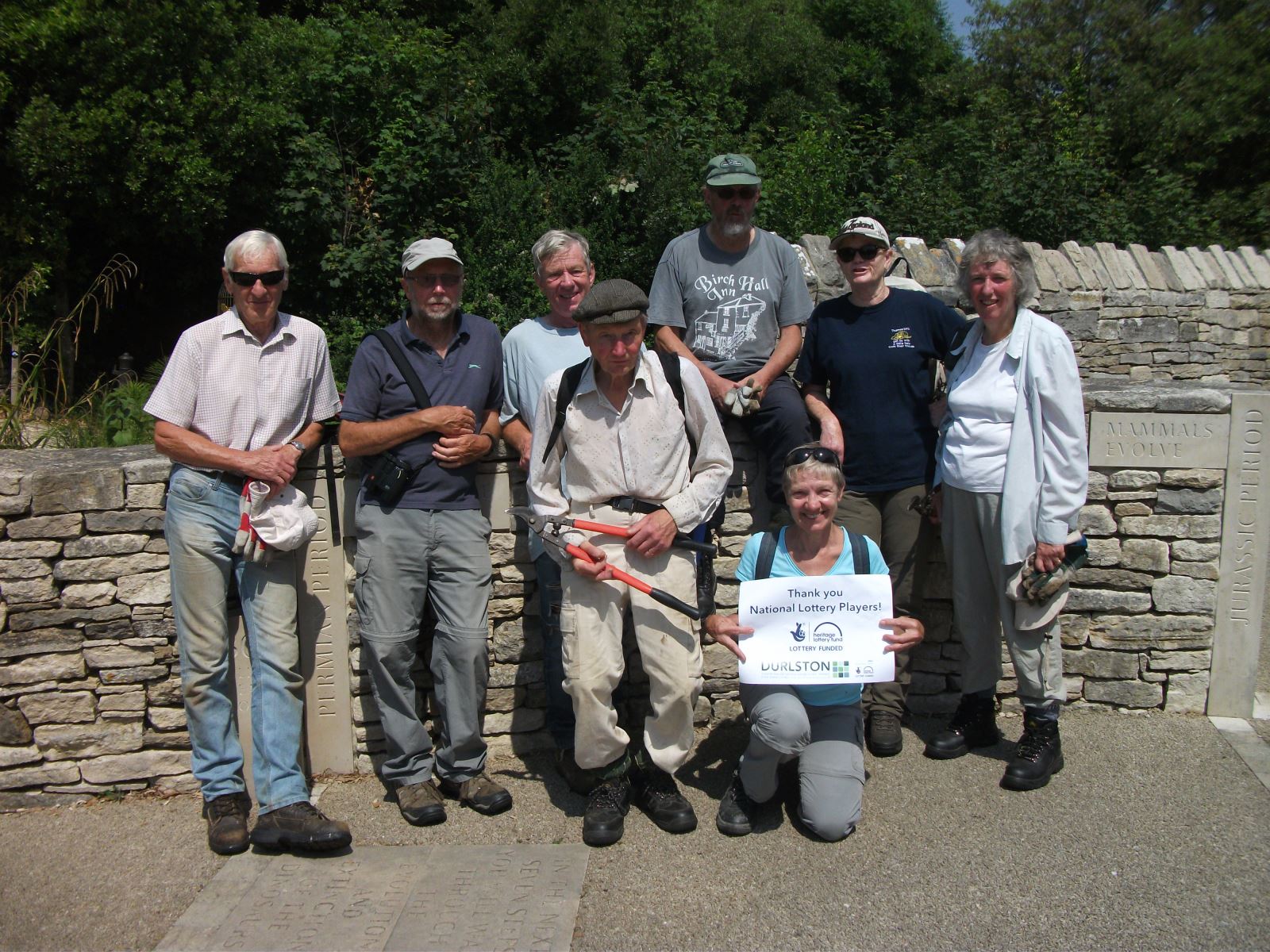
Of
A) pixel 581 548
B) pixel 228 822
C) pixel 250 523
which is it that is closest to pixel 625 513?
pixel 581 548

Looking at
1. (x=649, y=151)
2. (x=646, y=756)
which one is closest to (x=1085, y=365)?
(x=649, y=151)

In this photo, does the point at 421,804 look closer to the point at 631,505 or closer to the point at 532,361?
the point at 631,505

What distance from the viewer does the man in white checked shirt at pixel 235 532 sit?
382cm

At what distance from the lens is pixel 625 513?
382 centimetres

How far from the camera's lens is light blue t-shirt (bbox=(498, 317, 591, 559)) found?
4.24 metres

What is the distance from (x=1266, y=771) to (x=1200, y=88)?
16.4 meters

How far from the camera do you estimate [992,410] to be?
13.4 ft

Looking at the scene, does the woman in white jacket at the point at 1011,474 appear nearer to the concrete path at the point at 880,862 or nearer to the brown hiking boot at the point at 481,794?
the concrete path at the point at 880,862

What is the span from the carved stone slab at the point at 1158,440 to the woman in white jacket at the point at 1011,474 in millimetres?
631

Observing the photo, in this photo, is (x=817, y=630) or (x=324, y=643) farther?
(x=324, y=643)

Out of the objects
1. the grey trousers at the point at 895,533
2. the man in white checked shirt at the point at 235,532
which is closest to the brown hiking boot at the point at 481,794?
the man in white checked shirt at the point at 235,532

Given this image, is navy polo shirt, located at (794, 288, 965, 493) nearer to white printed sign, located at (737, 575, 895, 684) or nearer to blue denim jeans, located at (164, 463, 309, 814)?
white printed sign, located at (737, 575, 895, 684)

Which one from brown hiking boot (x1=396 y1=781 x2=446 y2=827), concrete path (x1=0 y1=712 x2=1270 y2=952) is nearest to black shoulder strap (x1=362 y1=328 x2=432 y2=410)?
brown hiking boot (x1=396 y1=781 x2=446 y2=827)

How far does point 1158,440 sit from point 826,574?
6.02 feet
